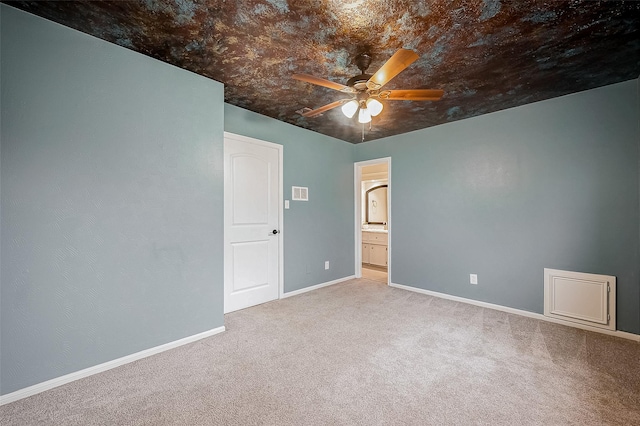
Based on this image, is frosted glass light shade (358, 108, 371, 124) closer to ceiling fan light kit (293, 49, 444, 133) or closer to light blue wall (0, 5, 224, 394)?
ceiling fan light kit (293, 49, 444, 133)

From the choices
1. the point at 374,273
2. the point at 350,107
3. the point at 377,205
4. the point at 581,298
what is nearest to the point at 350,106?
the point at 350,107

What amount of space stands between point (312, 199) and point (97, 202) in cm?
266

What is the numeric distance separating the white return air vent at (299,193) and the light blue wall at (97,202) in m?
1.43

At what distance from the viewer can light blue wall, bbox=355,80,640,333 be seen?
2.59 meters

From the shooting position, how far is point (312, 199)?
13.7 feet

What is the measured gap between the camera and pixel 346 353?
2285 mm

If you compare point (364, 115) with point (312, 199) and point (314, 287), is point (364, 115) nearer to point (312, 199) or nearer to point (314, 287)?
point (312, 199)

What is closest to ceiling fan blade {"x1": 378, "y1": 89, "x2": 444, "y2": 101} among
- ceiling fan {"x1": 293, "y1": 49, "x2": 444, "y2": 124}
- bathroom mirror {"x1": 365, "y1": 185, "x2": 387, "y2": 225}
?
ceiling fan {"x1": 293, "y1": 49, "x2": 444, "y2": 124}

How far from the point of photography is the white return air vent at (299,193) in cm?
391

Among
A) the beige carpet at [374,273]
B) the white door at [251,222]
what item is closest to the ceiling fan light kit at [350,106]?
the white door at [251,222]

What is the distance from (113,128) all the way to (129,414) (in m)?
1.95

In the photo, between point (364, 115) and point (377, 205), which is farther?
point (377, 205)

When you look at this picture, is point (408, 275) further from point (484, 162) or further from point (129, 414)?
point (129, 414)

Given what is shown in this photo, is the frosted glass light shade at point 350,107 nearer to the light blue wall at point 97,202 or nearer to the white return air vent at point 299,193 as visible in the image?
the light blue wall at point 97,202
